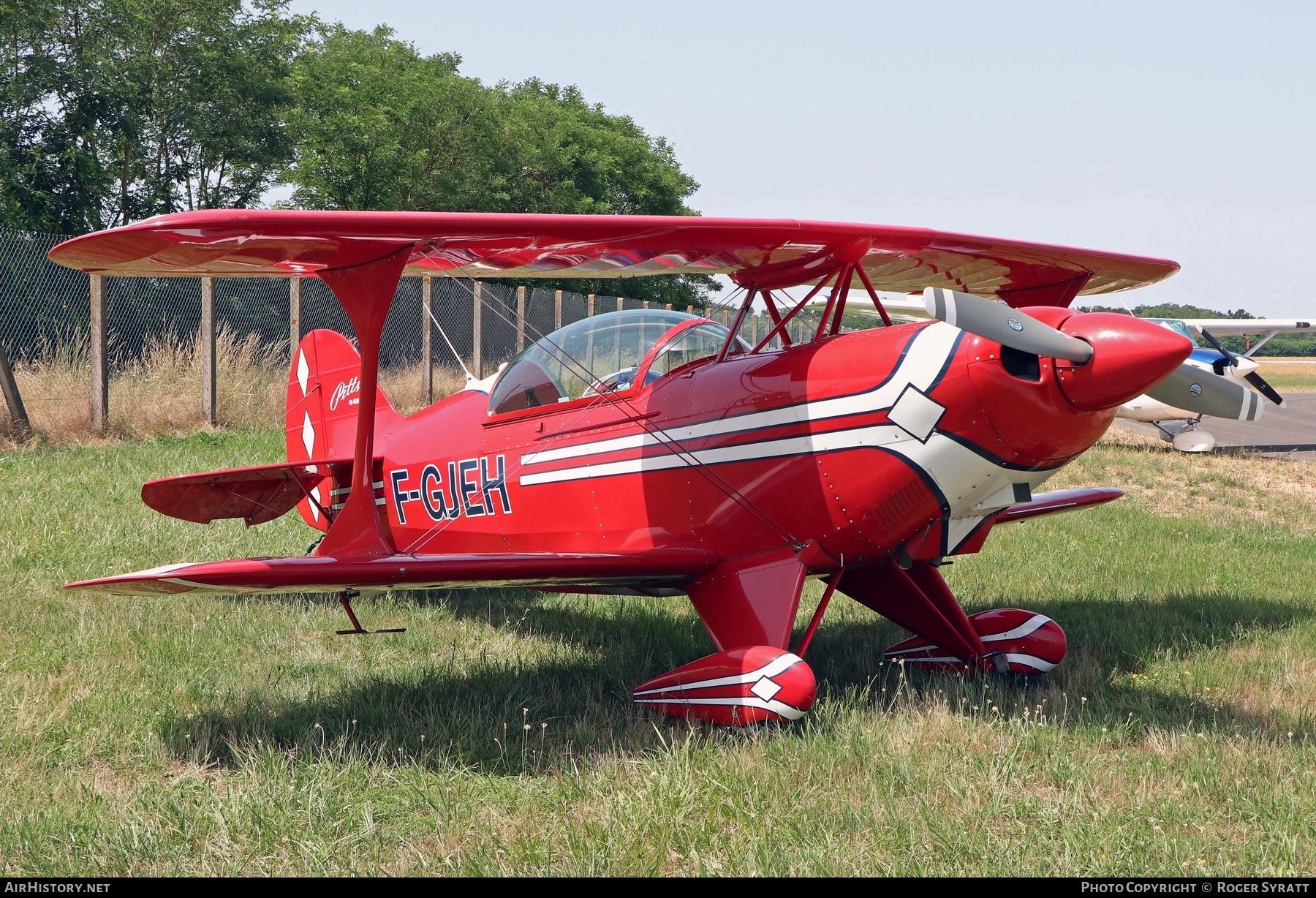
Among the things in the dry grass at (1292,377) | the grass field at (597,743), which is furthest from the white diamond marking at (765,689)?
the dry grass at (1292,377)

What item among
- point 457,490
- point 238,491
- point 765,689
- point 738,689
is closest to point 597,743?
point 738,689

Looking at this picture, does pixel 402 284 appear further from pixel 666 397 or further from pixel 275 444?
pixel 666 397

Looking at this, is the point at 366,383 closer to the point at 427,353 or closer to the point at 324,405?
the point at 324,405

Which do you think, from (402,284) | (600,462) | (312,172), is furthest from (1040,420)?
(312,172)

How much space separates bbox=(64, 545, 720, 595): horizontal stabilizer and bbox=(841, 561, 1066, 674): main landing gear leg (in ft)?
4.16

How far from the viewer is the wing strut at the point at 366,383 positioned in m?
4.61

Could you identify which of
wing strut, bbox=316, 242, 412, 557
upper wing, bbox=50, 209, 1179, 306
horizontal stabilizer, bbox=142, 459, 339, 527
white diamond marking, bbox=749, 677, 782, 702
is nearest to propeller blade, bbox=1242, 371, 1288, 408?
upper wing, bbox=50, 209, 1179, 306

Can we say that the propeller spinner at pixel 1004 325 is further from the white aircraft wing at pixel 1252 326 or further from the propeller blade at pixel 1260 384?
the white aircraft wing at pixel 1252 326

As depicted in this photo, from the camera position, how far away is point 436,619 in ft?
22.4

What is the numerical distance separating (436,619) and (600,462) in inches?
81.3

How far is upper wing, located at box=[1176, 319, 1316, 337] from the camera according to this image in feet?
72.1

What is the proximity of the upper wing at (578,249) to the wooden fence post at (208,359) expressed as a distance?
828 centimetres

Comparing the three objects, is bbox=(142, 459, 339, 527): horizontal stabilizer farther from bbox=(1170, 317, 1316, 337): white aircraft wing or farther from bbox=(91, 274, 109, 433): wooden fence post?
bbox=(1170, 317, 1316, 337): white aircraft wing

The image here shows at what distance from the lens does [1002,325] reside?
13.3ft
